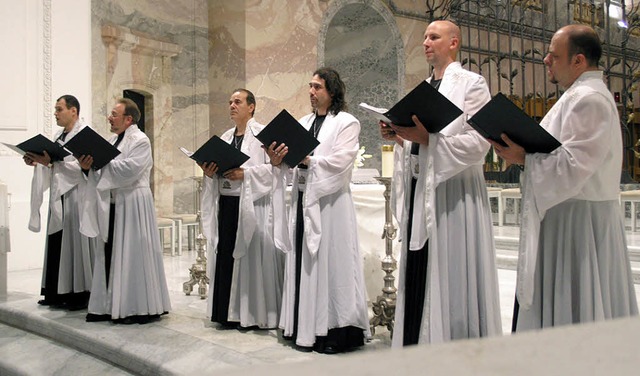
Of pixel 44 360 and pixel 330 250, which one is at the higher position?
pixel 330 250

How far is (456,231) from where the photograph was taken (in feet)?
11.1

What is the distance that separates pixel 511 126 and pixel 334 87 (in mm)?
1853

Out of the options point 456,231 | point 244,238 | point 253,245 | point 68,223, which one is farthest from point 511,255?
point 68,223

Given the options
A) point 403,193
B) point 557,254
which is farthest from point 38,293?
point 557,254

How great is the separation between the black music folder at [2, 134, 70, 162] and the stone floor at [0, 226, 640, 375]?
4.39 feet

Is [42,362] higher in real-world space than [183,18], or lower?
lower

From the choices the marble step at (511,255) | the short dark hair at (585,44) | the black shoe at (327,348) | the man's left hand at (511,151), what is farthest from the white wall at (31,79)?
the short dark hair at (585,44)

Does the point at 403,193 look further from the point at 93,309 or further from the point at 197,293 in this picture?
the point at 197,293

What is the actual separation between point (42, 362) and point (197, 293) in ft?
6.78

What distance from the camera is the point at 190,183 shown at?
10922 mm

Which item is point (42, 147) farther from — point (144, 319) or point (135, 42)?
point (135, 42)

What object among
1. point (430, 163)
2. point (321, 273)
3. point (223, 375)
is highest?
point (430, 163)

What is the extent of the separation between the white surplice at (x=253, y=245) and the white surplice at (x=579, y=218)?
2304 millimetres

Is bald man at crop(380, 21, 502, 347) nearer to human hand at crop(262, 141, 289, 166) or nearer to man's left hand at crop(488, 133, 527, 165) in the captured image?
man's left hand at crop(488, 133, 527, 165)
